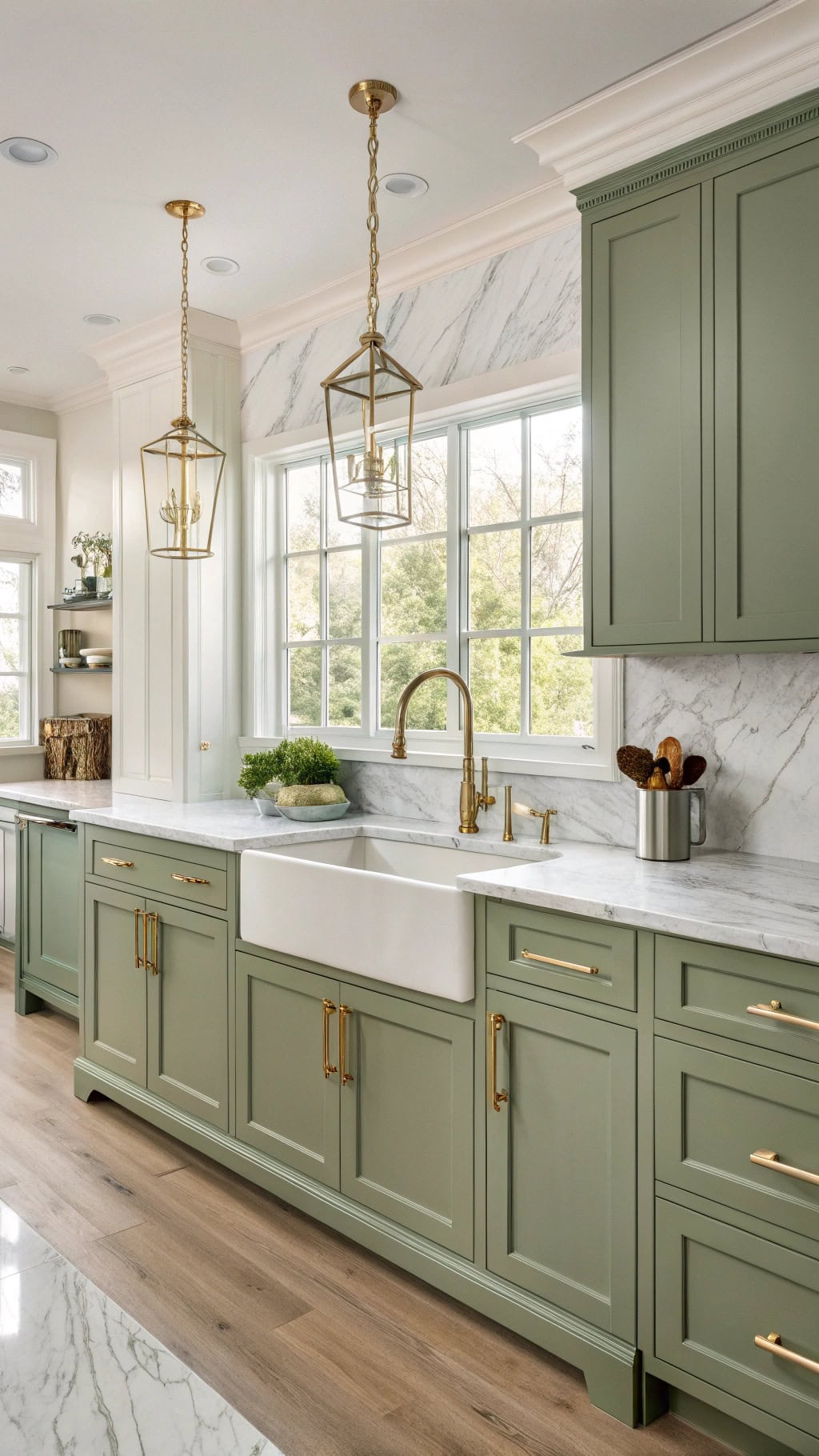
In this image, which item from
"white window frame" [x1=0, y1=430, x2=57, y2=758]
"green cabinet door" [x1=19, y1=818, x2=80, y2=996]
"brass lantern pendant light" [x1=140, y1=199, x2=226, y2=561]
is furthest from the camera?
"white window frame" [x1=0, y1=430, x2=57, y2=758]

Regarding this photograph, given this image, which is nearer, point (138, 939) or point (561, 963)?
point (561, 963)

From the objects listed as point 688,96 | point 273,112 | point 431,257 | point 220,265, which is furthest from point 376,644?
point 688,96

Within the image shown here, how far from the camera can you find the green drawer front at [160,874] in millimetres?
2805

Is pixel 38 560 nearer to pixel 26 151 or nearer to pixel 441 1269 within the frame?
pixel 26 151

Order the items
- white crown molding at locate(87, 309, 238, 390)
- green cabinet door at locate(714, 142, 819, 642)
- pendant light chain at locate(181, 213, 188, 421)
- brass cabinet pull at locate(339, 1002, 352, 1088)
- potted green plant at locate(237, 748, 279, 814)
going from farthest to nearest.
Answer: white crown molding at locate(87, 309, 238, 390)
potted green plant at locate(237, 748, 279, 814)
pendant light chain at locate(181, 213, 188, 421)
brass cabinet pull at locate(339, 1002, 352, 1088)
green cabinet door at locate(714, 142, 819, 642)

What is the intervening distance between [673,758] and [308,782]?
131 centimetres

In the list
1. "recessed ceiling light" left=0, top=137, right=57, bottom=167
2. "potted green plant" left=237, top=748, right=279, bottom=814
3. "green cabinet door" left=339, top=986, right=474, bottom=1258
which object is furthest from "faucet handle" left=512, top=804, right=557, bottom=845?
"recessed ceiling light" left=0, top=137, right=57, bottom=167

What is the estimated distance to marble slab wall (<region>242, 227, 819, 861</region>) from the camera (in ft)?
7.52

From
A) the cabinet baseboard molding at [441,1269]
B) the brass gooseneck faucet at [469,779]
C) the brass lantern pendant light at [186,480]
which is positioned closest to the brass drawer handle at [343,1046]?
the cabinet baseboard molding at [441,1269]

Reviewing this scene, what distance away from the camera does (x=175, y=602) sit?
3.80 metres

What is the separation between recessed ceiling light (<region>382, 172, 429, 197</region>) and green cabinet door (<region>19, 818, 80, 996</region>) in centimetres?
255

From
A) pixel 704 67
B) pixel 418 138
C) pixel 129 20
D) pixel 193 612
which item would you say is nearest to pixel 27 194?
pixel 129 20

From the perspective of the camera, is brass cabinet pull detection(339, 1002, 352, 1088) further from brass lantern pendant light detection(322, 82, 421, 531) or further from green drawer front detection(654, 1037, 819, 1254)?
brass lantern pendant light detection(322, 82, 421, 531)

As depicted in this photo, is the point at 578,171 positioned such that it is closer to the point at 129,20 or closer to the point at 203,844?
the point at 129,20
